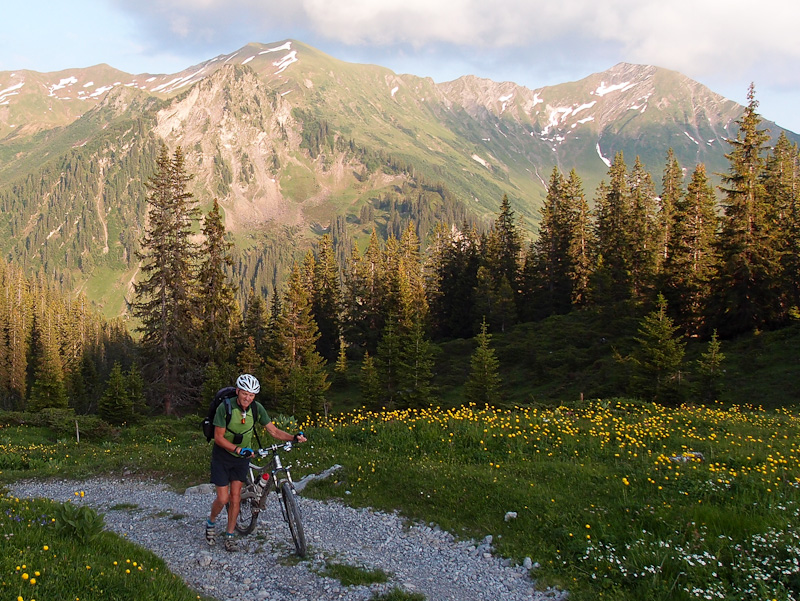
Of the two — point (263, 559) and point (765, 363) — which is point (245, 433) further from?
point (765, 363)

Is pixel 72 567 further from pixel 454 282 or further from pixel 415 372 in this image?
pixel 454 282

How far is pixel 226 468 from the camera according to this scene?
8.79 m

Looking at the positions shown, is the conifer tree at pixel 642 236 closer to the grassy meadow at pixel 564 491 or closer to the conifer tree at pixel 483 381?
the conifer tree at pixel 483 381

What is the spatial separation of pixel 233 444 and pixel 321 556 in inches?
92.0

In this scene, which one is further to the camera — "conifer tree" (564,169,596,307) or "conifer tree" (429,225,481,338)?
"conifer tree" (429,225,481,338)

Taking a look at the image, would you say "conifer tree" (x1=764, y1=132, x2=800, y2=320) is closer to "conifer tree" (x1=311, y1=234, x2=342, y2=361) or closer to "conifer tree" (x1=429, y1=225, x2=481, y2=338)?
"conifer tree" (x1=429, y1=225, x2=481, y2=338)

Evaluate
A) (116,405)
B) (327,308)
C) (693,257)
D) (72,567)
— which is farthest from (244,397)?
(327,308)

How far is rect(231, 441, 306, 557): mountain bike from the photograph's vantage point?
8.41 m

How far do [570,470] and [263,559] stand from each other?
254 inches

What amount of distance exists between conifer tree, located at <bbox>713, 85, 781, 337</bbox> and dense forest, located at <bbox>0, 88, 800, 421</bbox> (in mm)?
104

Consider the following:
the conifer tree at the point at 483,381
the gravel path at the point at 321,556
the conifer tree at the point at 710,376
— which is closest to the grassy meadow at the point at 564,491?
the gravel path at the point at 321,556

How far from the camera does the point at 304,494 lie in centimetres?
1149

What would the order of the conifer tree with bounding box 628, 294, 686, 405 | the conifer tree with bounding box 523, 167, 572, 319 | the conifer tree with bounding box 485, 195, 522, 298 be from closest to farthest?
the conifer tree with bounding box 628, 294, 686, 405, the conifer tree with bounding box 523, 167, 572, 319, the conifer tree with bounding box 485, 195, 522, 298

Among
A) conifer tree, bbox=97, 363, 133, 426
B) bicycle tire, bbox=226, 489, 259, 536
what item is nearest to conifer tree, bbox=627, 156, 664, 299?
conifer tree, bbox=97, 363, 133, 426
